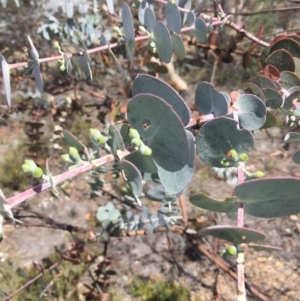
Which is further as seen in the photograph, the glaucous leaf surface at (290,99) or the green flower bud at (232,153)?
the glaucous leaf surface at (290,99)

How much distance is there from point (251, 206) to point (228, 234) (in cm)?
4

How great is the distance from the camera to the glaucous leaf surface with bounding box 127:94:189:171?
0.34m

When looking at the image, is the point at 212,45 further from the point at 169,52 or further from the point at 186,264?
the point at 186,264

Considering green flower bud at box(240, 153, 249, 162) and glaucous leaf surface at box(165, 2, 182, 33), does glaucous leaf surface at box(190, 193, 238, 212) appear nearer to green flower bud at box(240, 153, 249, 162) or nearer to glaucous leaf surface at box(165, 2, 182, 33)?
green flower bud at box(240, 153, 249, 162)

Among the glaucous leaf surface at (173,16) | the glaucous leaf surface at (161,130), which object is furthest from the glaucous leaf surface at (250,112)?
the glaucous leaf surface at (173,16)

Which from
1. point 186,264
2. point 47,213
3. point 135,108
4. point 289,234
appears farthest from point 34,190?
point 47,213

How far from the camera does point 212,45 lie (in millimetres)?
1278

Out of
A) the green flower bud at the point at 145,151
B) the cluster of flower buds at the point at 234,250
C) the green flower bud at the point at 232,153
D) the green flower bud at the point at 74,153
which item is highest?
the green flower bud at the point at 145,151

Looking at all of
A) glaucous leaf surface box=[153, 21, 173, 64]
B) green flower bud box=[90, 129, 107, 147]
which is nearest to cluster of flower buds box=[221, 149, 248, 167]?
green flower bud box=[90, 129, 107, 147]

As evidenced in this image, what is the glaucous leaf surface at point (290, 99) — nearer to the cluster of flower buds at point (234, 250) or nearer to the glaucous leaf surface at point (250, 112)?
the glaucous leaf surface at point (250, 112)

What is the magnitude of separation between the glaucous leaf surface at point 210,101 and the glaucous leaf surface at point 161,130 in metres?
0.09

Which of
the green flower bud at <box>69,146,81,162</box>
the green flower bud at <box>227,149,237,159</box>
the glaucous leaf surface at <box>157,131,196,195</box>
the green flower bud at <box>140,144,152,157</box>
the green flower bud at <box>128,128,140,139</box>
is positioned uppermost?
the green flower bud at <box>128,128,140,139</box>

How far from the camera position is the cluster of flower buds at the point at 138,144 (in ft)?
1.19

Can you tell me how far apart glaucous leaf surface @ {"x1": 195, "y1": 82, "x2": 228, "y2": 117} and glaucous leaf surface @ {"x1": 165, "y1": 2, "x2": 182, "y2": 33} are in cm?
22
